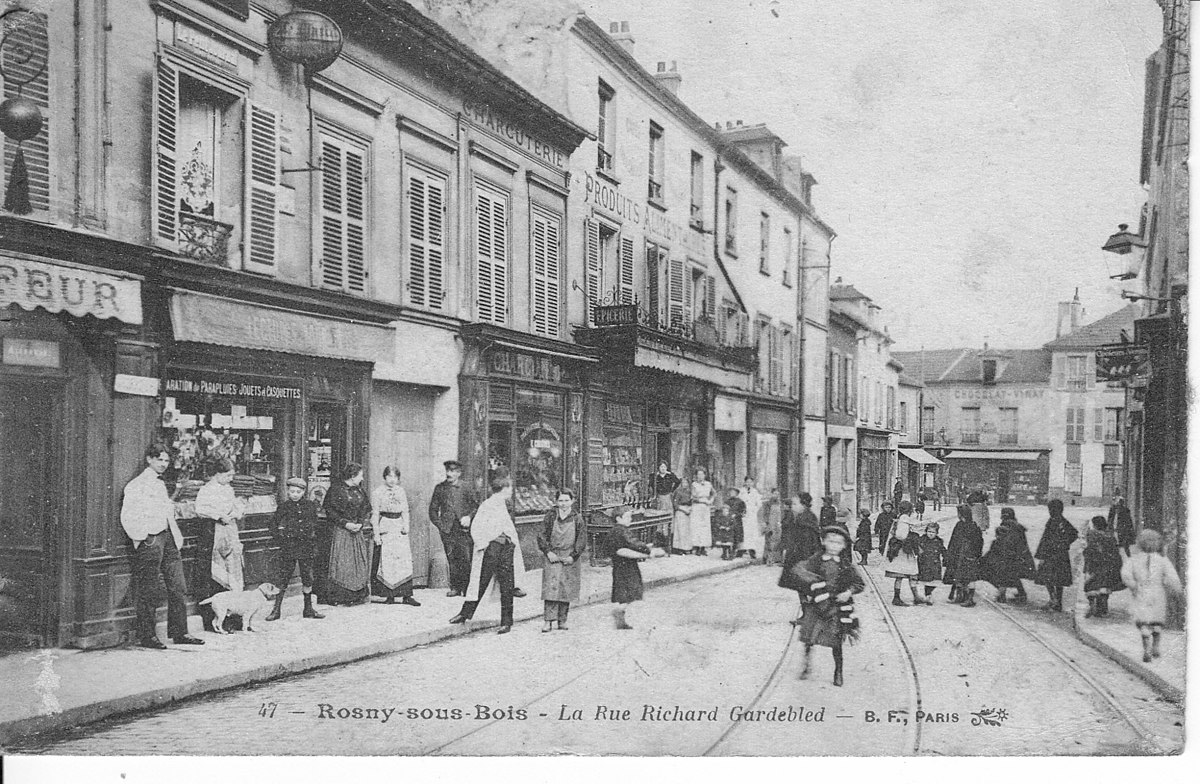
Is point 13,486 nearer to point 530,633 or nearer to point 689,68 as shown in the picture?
point 530,633

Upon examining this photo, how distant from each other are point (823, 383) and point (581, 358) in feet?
7.45

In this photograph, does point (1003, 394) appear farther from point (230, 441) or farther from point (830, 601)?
point (230, 441)

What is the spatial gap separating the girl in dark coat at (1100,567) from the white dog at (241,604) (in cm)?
555

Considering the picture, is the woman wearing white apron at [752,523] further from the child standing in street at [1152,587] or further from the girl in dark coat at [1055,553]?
the child standing in street at [1152,587]

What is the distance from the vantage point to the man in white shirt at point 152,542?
5.29m

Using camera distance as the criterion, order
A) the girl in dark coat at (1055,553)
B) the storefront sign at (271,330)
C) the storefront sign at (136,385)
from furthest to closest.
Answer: the girl in dark coat at (1055,553) < the storefront sign at (271,330) < the storefront sign at (136,385)

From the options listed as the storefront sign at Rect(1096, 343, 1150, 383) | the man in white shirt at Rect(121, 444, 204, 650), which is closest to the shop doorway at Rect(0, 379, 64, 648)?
the man in white shirt at Rect(121, 444, 204, 650)

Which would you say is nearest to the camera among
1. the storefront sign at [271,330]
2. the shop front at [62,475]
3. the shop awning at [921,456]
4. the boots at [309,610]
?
the shop front at [62,475]

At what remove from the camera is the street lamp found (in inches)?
237

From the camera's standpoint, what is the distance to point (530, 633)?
634 cm

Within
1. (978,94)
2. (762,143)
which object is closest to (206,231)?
(762,143)

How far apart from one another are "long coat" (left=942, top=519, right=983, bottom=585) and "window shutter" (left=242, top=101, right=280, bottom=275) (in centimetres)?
523

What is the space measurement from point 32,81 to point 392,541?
3590mm

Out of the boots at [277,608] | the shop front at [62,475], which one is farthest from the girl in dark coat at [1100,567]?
the shop front at [62,475]
